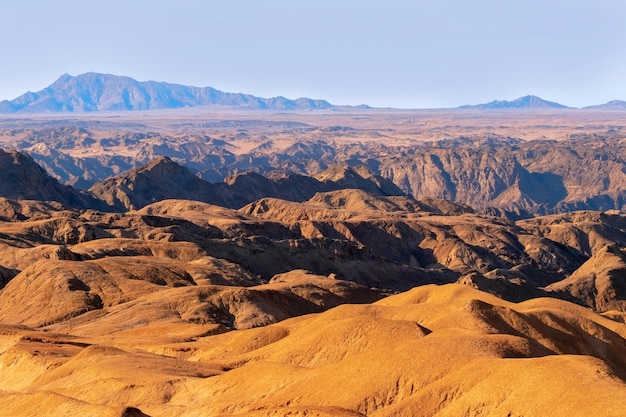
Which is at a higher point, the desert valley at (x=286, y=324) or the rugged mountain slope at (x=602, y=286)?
the desert valley at (x=286, y=324)

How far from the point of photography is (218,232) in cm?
15712

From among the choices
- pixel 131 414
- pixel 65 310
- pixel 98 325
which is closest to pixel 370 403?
pixel 131 414

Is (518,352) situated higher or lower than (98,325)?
higher

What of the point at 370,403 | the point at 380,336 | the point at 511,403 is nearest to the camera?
the point at 511,403

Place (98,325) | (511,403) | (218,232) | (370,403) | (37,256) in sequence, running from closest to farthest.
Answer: (511,403) < (370,403) < (98,325) < (37,256) < (218,232)

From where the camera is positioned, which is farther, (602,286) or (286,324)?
(602,286)

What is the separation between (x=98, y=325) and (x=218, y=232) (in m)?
71.4

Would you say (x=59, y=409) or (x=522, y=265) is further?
(x=522, y=265)

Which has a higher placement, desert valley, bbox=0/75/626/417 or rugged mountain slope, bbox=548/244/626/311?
desert valley, bbox=0/75/626/417

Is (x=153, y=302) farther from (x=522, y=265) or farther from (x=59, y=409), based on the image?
(x=522, y=265)

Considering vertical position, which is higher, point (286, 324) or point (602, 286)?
point (286, 324)

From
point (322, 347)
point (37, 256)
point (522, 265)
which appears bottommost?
point (522, 265)

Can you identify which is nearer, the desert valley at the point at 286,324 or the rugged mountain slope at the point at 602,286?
the desert valley at the point at 286,324

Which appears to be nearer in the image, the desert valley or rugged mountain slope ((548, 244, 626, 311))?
the desert valley
